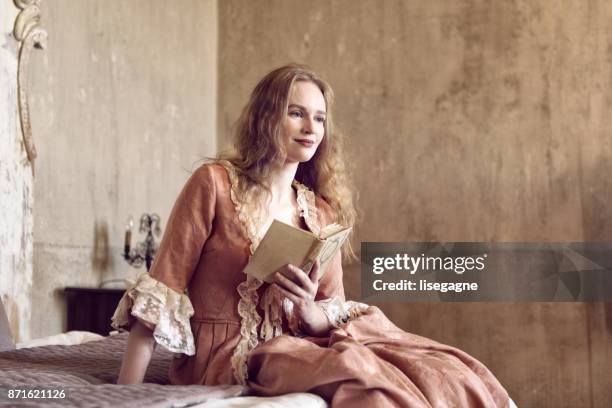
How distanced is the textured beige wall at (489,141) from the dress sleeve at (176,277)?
12.7 ft

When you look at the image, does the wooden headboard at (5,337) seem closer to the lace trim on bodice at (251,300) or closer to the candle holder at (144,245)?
the lace trim on bodice at (251,300)

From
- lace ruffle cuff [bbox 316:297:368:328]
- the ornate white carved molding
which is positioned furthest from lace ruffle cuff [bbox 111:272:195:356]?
the ornate white carved molding

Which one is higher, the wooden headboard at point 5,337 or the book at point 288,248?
the book at point 288,248

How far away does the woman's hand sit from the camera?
5.97 ft

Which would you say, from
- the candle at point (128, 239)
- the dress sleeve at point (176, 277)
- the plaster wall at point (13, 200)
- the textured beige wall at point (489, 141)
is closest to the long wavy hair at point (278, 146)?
the dress sleeve at point (176, 277)

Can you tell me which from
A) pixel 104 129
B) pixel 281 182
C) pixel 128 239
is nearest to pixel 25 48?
pixel 104 129

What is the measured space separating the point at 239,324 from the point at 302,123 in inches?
21.9

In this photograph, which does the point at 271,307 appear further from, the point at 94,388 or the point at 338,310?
the point at 94,388

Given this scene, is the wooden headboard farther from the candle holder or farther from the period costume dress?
the candle holder

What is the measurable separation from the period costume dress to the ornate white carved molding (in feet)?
6.96

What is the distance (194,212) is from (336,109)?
410cm

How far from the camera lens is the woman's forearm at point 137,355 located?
Answer: 1.83m

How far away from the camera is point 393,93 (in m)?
5.84

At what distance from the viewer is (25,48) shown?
385 centimetres
